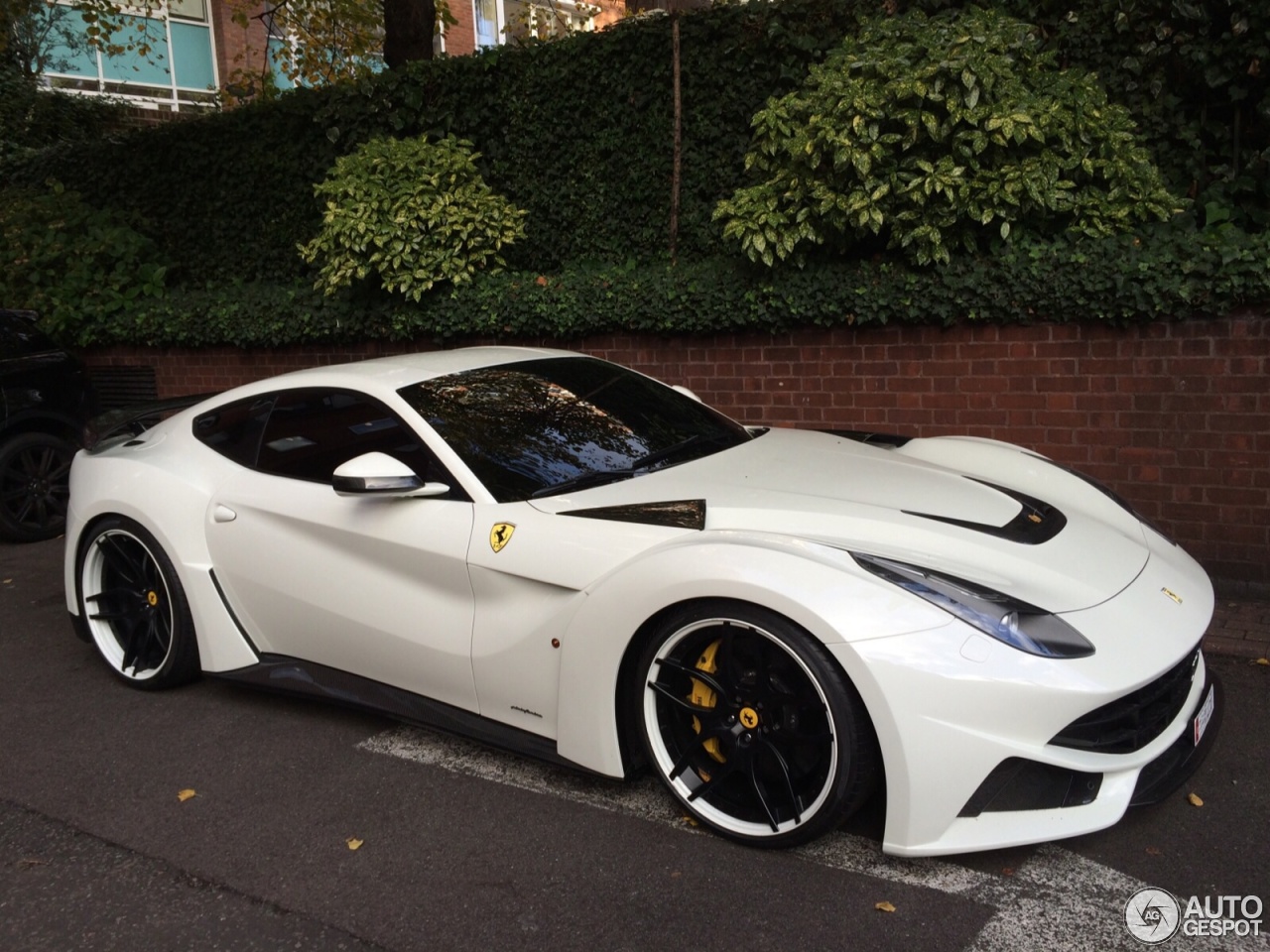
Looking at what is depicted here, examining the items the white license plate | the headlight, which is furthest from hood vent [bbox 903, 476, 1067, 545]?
the white license plate

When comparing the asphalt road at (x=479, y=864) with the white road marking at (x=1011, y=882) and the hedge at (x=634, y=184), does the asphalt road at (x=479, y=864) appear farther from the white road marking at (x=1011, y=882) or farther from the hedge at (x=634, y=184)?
the hedge at (x=634, y=184)

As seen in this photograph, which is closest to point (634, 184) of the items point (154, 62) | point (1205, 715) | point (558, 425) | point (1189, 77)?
point (1189, 77)

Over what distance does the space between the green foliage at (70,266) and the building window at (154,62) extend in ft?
19.2

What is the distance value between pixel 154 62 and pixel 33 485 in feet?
38.5

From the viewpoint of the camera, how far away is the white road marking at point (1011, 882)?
2570mm

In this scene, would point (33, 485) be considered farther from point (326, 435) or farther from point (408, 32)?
point (408, 32)

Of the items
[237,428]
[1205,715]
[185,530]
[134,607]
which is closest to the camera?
[1205,715]

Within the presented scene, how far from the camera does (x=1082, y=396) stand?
5879 millimetres

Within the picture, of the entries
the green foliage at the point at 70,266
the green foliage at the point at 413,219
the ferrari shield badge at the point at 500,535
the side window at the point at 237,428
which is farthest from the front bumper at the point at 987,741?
the green foliage at the point at 70,266

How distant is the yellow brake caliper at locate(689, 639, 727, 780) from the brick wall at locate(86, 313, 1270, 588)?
12.1ft

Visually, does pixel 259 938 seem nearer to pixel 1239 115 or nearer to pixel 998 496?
pixel 998 496

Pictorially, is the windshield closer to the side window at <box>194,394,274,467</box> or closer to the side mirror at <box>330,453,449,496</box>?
the side mirror at <box>330,453,449,496</box>

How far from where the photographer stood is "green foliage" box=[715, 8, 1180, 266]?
19.3 feet

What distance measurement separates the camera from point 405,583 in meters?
3.65
